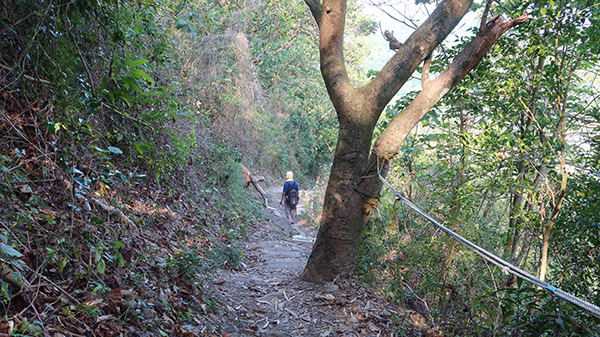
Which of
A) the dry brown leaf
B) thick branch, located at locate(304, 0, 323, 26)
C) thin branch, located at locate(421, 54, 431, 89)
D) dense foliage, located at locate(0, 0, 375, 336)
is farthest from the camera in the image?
thick branch, located at locate(304, 0, 323, 26)

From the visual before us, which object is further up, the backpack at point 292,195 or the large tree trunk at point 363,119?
the large tree trunk at point 363,119

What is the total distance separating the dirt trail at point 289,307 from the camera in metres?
3.77

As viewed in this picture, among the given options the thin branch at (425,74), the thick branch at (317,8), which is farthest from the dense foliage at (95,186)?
the thin branch at (425,74)

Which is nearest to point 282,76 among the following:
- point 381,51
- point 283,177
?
point 283,177

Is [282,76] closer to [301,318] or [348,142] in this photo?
[348,142]

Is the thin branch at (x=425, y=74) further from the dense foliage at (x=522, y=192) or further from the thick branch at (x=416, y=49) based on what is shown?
the dense foliage at (x=522, y=192)

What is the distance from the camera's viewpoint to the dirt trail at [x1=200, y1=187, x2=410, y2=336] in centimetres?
377

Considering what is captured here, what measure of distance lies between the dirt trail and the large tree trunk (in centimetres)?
35

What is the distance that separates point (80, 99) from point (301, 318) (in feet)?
10.4

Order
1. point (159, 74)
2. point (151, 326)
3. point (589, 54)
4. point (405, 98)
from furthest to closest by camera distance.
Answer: point (159, 74) < point (405, 98) < point (589, 54) < point (151, 326)

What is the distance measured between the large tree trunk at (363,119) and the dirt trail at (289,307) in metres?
0.35

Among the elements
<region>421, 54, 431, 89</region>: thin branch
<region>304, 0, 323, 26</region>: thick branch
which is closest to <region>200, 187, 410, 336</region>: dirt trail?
<region>421, 54, 431, 89</region>: thin branch

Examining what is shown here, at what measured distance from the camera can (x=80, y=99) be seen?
3.48m

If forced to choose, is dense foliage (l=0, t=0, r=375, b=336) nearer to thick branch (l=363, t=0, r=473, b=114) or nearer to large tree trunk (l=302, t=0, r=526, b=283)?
large tree trunk (l=302, t=0, r=526, b=283)
